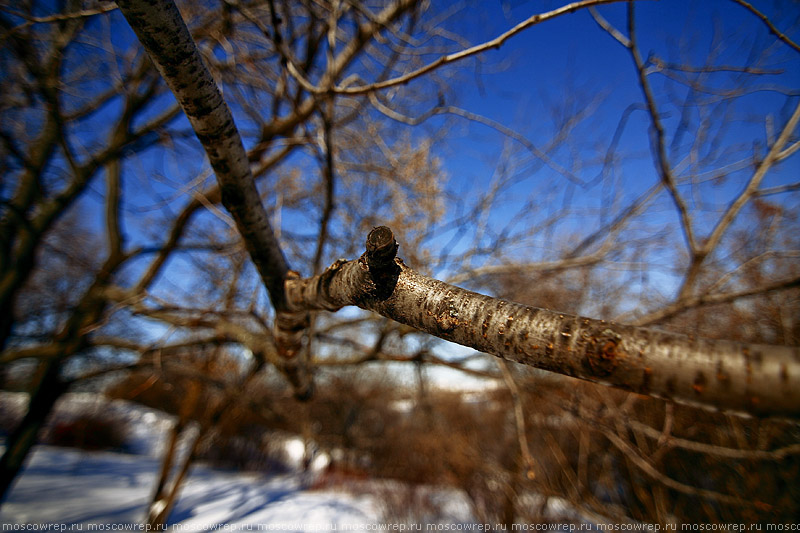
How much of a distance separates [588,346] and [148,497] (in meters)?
9.64

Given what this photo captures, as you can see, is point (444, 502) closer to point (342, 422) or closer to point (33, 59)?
point (342, 422)

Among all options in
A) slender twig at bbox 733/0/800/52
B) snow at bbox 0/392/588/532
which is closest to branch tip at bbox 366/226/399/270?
slender twig at bbox 733/0/800/52

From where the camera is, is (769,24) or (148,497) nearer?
(769,24)

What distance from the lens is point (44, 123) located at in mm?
4102

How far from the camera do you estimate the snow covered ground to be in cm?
Answer: 529

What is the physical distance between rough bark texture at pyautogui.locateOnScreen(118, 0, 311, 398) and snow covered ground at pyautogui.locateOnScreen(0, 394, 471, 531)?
18.7ft

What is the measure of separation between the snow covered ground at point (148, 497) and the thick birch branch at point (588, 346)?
6.22m

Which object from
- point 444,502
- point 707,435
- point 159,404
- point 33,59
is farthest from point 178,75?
point 159,404

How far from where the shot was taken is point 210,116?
2.38 feet

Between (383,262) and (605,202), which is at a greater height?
(605,202)

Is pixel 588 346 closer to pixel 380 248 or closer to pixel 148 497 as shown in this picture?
pixel 380 248

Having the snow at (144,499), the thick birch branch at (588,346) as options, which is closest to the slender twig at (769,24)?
the thick birch branch at (588,346)

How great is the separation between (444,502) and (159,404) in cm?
1115

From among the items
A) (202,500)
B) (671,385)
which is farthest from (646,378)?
(202,500)
